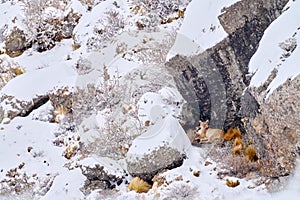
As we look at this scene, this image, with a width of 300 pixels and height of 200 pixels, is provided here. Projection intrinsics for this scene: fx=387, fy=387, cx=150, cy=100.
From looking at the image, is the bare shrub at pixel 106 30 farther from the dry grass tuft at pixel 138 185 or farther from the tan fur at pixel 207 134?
the dry grass tuft at pixel 138 185

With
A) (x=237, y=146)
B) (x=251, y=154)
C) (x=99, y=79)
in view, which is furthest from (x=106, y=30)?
(x=251, y=154)

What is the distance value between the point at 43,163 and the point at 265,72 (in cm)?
364

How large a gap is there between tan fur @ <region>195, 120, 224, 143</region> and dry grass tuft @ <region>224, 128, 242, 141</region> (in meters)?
0.06

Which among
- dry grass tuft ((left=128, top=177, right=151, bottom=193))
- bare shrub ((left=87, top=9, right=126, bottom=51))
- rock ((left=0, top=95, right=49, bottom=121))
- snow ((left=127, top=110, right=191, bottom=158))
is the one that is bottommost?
rock ((left=0, top=95, right=49, bottom=121))

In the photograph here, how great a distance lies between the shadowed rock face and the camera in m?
4.27

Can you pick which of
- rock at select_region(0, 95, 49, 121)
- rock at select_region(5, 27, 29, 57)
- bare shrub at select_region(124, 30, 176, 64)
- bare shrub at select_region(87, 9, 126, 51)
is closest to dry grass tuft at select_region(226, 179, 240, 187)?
bare shrub at select_region(124, 30, 176, 64)

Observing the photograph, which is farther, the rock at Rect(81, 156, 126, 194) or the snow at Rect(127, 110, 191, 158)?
the rock at Rect(81, 156, 126, 194)

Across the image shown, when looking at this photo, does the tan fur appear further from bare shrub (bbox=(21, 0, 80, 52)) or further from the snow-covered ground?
bare shrub (bbox=(21, 0, 80, 52))

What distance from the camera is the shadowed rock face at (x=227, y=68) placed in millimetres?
4266

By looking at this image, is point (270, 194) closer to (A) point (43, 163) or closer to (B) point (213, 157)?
(B) point (213, 157)

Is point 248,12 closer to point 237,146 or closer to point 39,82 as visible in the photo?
point 237,146

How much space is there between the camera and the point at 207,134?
179 inches

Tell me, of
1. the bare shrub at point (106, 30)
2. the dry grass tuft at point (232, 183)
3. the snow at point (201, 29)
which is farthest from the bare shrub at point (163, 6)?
the dry grass tuft at point (232, 183)

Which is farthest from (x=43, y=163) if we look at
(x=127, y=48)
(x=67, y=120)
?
(x=127, y=48)
